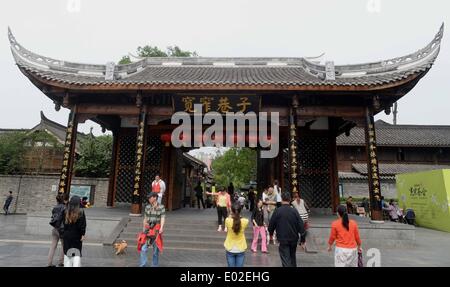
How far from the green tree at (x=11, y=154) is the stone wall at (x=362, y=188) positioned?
21.5 m

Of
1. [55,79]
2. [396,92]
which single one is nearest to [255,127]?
[396,92]

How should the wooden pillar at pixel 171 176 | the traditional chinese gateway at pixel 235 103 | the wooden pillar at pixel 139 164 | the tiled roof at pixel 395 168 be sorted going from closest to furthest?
the traditional chinese gateway at pixel 235 103 < the wooden pillar at pixel 139 164 < the wooden pillar at pixel 171 176 < the tiled roof at pixel 395 168

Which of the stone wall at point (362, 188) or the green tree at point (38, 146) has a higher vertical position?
the green tree at point (38, 146)

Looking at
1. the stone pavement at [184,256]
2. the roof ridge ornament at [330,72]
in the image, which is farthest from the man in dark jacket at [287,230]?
the roof ridge ornament at [330,72]

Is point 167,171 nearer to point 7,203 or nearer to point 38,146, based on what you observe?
point 7,203

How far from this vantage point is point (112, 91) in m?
9.66

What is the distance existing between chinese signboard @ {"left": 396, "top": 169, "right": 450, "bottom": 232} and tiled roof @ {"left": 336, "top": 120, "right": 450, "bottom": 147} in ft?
27.4

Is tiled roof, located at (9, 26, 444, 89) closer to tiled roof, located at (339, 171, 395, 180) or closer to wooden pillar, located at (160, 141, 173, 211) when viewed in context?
wooden pillar, located at (160, 141, 173, 211)

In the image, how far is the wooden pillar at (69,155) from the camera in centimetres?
962

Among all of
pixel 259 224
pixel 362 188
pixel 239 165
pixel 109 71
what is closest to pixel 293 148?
pixel 259 224

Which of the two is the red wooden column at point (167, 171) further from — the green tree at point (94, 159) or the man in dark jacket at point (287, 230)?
the green tree at point (94, 159)

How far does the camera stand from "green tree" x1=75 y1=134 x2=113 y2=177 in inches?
741

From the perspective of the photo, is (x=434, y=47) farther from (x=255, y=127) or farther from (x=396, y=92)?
(x=255, y=127)

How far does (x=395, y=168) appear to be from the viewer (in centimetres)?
2327
